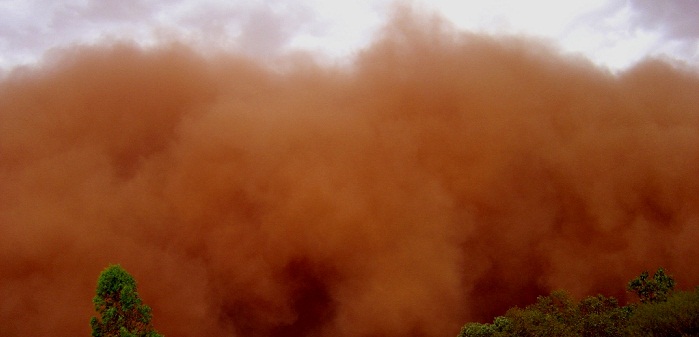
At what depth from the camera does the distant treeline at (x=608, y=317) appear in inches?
419

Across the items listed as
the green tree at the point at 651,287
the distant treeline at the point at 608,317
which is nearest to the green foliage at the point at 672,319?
the distant treeline at the point at 608,317

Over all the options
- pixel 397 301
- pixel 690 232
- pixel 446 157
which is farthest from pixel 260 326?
pixel 690 232

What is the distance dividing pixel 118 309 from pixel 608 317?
41.8ft

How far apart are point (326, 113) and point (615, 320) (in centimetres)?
1977

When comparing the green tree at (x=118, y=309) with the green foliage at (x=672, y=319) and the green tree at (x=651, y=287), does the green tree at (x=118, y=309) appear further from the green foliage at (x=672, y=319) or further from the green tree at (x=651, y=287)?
the green tree at (x=651, y=287)

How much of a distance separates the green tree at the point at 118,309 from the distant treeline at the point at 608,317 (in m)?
10.1

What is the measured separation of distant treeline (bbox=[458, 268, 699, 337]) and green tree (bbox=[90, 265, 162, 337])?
1007 cm

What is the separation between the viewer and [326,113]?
96.3 feet

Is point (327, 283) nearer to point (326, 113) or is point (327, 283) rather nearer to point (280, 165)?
point (280, 165)

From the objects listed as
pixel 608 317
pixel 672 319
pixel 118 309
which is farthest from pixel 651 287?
pixel 118 309

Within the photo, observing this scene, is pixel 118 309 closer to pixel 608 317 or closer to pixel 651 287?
pixel 608 317

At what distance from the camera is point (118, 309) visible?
442 inches

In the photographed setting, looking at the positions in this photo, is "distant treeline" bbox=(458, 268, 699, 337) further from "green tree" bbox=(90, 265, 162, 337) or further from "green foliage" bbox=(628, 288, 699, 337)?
"green tree" bbox=(90, 265, 162, 337)

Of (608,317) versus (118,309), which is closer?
(118,309)
